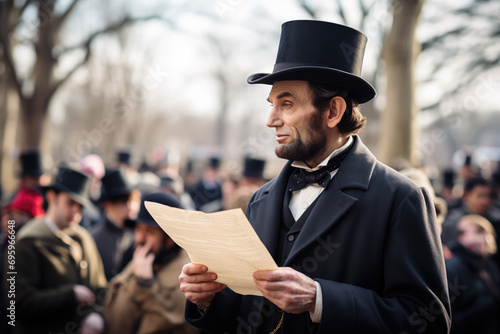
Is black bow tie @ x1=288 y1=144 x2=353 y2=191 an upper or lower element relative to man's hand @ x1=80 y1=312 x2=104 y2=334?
upper

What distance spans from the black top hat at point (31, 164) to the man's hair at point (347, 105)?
5.86m

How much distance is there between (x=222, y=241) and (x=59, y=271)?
2.84 meters

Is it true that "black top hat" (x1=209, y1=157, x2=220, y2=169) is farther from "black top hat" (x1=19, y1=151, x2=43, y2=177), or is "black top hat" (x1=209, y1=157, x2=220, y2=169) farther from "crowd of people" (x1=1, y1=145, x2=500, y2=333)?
→ "crowd of people" (x1=1, y1=145, x2=500, y2=333)

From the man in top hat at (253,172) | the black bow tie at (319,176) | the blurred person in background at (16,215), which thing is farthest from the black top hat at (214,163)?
the black bow tie at (319,176)

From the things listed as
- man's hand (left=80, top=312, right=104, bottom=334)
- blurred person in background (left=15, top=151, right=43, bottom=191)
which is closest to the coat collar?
man's hand (left=80, top=312, right=104, bottom=334)

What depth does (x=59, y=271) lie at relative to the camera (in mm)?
4422

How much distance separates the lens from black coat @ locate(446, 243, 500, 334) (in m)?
4.89

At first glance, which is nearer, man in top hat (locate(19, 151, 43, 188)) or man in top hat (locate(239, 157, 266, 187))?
man in top hat (locate(19, 151, 43, 188))

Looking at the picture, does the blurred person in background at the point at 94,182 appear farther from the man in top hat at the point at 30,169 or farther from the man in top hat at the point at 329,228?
the man in top hat at the point at 329,228

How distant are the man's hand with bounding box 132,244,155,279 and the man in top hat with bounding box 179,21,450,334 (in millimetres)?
1514

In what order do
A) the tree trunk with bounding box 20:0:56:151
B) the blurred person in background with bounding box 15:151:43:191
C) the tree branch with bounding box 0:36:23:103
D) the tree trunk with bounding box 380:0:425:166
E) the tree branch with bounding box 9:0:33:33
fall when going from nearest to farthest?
the blurred person in background with bounding box 15:151:43:191 → the tree trunk with bounding box 380:0:425:166 → the tree trunk with bounding box 20:0:56:151 → the tree branch with bounding box 0:36:23:103 → the tree branch with bounding box 9:0:33:33

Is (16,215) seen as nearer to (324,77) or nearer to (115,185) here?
(115,185)

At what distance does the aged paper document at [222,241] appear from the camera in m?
2.00

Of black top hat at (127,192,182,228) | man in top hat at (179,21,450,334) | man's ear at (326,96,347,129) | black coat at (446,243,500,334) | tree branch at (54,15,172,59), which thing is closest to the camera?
man in top hat at (179,21,450,334)
